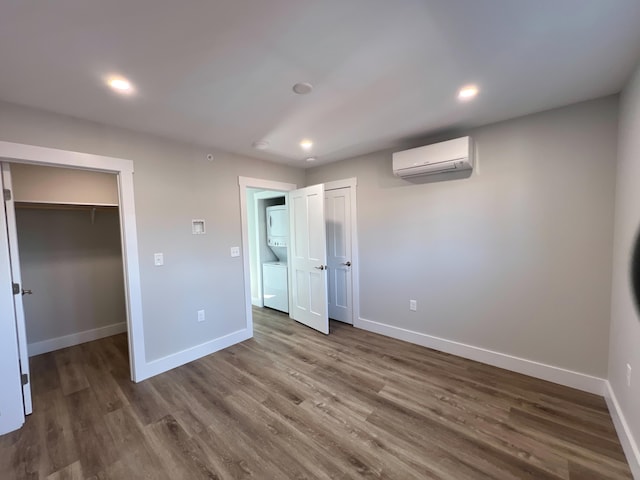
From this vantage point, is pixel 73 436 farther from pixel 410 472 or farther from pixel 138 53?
pixel 138 53

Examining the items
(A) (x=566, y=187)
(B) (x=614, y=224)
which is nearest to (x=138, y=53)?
(A) (x=566, y=187)

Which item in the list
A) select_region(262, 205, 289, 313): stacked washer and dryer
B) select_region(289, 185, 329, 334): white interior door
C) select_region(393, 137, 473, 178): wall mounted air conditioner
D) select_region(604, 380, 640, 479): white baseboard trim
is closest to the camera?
select_region(604, 380, 640, 479): white baseboard trim

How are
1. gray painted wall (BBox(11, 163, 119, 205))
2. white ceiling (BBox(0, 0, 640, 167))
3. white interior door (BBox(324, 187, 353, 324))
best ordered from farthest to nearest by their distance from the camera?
1. white interior door (BBox(324, 187, 353, 324))
2. gray painted wall (BBox(11, 163, 119, 205))
3. white ceiling (BBox(0, 0, 640, 167))

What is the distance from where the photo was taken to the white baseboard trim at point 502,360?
7.27 ft

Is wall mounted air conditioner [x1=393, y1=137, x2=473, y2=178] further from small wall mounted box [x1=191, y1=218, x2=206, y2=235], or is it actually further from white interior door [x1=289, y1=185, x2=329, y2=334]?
small wall mounted box [x1=191, y1=218, x2=206, y2=235]

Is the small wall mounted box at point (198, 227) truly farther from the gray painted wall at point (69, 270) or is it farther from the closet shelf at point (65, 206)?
the gray painted wall at point (69, 270)

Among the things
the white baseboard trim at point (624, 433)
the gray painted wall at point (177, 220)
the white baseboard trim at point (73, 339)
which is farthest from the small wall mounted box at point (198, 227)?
the white baseboard trim at point (624, 433)

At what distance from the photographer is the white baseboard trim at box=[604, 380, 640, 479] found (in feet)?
4.84

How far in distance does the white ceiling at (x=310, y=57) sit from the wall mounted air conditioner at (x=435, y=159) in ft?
0.98

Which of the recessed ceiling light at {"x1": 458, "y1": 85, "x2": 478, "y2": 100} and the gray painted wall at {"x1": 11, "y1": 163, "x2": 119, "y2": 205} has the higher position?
the recessed ceiling light at {"x1": 458, "y1": 85, "x2": 478, "y2": 100}

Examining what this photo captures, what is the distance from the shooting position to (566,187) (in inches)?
88.0

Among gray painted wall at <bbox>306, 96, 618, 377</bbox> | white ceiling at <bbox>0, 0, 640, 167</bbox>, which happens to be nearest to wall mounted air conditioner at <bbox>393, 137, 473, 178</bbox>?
gray painted wall at <bbox>306, 96, 618, 377</bbox>

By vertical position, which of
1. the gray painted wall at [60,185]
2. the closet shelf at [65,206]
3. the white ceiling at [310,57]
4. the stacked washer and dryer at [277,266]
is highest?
the white ceiling at [310,57]

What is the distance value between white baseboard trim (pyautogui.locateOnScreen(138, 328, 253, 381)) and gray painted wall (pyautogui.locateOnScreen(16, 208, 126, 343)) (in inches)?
65.4
